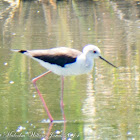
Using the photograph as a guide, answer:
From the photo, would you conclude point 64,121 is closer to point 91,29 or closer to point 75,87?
point 75,87

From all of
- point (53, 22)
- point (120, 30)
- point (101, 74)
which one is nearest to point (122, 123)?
point (101, 74)

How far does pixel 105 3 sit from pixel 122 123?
15736 millimetres

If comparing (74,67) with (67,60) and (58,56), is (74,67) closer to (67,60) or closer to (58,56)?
(67,60)

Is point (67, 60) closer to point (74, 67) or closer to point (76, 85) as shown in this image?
point (74, 67)

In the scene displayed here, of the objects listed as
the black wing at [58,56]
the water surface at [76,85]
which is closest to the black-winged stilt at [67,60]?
the black wing at [58,56]

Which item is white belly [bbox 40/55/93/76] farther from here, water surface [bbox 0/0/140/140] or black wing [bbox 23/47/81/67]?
water surface [bbox 0/0/140/140]

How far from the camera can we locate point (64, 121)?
5992 mm

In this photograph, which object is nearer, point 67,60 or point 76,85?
point 67,60

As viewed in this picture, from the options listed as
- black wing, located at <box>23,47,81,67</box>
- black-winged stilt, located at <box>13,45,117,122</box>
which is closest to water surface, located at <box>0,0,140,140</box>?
black-winged stilt, located at <box>13,45,117,122</box>

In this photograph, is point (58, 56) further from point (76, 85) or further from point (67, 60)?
point (76, 85)

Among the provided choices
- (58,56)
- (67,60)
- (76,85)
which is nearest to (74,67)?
(67,60)

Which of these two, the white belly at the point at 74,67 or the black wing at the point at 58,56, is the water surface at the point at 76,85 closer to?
the white belly at the point at 74,67

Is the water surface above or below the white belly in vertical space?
below

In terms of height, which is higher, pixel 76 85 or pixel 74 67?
pixel 74 67
